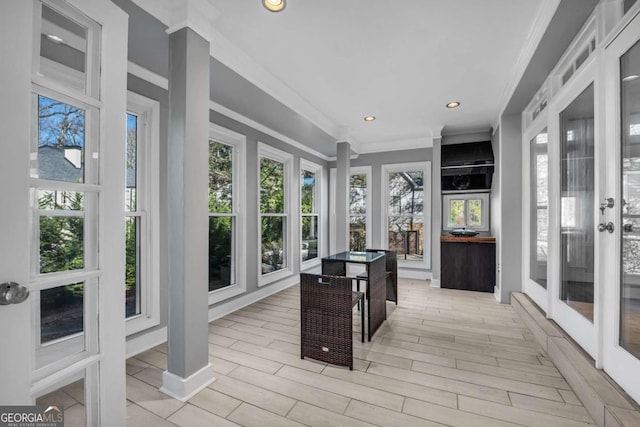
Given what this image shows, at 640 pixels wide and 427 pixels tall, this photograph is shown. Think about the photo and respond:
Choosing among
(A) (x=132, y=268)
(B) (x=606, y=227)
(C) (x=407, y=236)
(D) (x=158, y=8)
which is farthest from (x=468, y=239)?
(D) (x=158, y=8)

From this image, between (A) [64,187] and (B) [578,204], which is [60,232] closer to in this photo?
(A) [64,187]

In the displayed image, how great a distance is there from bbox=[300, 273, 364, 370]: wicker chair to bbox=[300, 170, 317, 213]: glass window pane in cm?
301

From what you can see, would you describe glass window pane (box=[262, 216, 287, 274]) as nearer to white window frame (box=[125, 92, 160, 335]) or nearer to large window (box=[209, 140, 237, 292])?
large window (box=[209, 140, 237, 292])

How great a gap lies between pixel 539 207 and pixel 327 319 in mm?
2649

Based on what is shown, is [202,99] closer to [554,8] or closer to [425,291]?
[554,8]

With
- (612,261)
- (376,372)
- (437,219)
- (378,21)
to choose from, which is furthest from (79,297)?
(437,219)

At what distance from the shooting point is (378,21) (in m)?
1.99

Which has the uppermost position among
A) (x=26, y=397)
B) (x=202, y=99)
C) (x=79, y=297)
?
(x=202, y=99)

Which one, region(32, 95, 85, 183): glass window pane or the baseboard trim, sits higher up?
region(32, 95, 85, 183): glass window pane

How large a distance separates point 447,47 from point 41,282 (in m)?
3.04

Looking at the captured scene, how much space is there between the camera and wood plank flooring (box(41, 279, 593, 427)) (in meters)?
1.59

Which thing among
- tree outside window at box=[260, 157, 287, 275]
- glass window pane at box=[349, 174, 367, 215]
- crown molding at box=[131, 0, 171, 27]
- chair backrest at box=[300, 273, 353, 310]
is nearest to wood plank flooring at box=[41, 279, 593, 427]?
chair backrest at box=[300, 273, 353, 310]

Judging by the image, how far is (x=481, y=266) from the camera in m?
4.26

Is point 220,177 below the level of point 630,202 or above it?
above
